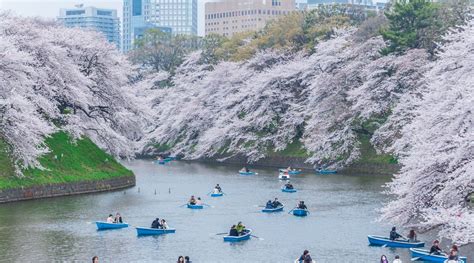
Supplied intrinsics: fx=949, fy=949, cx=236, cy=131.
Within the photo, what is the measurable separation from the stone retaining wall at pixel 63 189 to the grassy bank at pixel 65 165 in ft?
1.12

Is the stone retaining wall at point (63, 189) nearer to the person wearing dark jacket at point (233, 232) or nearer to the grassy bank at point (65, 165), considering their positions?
the grassy bank at point (65, 165)

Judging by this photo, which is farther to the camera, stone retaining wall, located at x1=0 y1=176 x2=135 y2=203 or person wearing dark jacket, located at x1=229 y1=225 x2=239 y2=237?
stone retaining wall, located at x1=0 y1=176 x2=135 y2=203

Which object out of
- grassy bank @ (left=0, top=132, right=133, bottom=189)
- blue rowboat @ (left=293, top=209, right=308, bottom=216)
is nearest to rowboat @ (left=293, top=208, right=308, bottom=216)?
blue rowboat @ (left=293, top=209, right=308, bottom=216)

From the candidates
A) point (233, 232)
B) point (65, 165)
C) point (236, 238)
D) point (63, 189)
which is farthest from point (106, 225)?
point (65, 165)

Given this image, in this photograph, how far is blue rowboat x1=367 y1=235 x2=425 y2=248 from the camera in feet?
152

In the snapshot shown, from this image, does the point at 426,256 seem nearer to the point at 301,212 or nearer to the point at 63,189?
the point at 301,212

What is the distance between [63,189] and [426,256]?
105 feet

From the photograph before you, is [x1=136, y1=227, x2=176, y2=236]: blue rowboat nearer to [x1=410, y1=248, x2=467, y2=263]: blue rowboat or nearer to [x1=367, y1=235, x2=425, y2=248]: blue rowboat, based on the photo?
[x1=367, y1=235, x2=425, y2=248]: blue rowboat

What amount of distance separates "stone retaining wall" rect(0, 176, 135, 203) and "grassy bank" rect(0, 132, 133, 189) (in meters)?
0.34

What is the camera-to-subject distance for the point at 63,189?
2628 inches

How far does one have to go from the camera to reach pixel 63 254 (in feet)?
146

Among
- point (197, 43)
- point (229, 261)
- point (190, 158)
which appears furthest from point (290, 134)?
point (197, 43)

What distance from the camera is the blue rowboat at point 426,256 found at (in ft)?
136

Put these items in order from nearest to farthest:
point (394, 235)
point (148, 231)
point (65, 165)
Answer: point (394, 235)
point (148, 231)
point (65, 165)
